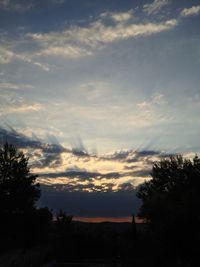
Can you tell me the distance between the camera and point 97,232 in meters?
40.3

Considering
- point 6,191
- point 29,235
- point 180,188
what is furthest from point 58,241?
point 6,191

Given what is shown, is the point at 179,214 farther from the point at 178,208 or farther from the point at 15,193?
the point at 15,193

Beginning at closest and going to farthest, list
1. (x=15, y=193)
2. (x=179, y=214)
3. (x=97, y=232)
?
(x=179, y=214) → (x=97, y=232) → (x=15, y=193)

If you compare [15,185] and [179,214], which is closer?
[179,214]

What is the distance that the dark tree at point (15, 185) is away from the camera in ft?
176

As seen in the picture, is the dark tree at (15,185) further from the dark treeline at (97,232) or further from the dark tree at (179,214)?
the dark tree at (179,214)

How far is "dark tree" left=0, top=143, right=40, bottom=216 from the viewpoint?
53.8 meters

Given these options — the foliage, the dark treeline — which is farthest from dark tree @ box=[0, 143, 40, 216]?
the foliage

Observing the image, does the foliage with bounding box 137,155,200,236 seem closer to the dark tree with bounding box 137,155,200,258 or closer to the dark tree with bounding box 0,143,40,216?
the dark tree with bounding box 137,155,200,258

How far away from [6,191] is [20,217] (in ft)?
15.6

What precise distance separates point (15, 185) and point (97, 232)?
64.5 feet

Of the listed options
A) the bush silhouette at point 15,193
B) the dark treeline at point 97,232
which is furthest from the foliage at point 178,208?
the bush silhouette at point 15,193

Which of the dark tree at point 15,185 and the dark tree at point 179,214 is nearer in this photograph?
the dark tree at point 179,214

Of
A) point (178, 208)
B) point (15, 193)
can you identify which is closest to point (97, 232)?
point (178, 208)
